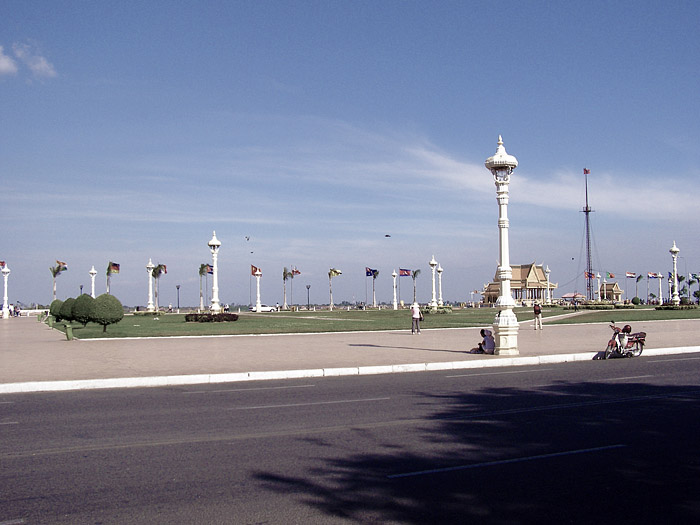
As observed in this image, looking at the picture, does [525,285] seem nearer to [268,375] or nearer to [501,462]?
[268,375]

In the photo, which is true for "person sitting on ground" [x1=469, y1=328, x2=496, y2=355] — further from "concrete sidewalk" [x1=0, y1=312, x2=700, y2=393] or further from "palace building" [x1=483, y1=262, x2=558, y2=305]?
"palace building" [x1=483, y1=262, x2=558, y2=305]

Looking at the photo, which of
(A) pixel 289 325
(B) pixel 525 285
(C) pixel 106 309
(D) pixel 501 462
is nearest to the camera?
(D) pixel 501 462

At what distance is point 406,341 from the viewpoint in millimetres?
27062

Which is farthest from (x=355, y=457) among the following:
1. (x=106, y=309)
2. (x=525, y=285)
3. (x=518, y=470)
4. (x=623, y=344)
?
(x=525, y=285)

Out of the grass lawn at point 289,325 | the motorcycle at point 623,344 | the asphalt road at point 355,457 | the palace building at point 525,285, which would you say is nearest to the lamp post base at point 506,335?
the motorcycle at point 623,344

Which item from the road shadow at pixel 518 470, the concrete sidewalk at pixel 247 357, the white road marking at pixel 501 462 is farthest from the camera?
the concrete sidewalk at pixel 247 357

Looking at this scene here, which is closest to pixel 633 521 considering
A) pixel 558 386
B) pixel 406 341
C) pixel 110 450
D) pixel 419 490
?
pixel 419 490

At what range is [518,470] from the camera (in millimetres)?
6539

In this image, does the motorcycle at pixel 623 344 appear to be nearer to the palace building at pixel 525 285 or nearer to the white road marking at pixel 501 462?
the white road marking at pixel 501 462

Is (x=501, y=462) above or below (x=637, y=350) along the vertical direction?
above

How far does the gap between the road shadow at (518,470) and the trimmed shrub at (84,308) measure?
27661 millimetres

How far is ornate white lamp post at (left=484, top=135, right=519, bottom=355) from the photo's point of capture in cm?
2039

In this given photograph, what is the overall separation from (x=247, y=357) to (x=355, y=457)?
13.1 m

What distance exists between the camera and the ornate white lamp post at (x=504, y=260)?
20391 millimetres
